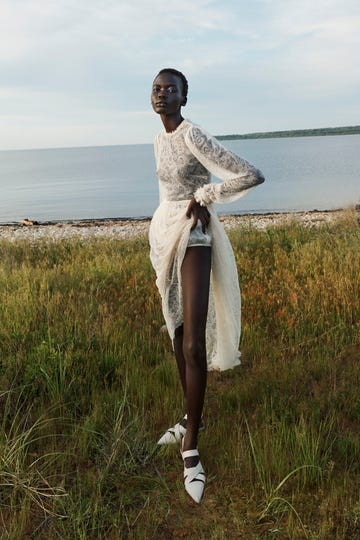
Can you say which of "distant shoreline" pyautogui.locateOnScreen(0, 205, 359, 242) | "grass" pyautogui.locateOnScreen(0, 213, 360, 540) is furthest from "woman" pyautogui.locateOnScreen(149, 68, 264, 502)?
"distant shoreline" pyautogui.locateOnScreen(0, 205, 359, 242)

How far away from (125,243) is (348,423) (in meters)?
7.93

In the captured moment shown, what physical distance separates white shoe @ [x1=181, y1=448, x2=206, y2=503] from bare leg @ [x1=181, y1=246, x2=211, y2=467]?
30 mm

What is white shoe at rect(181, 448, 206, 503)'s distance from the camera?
286cm

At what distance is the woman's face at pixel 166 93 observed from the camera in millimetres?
3189

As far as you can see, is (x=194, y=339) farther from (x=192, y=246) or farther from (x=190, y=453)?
(x=190, y=453)

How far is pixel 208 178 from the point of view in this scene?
3.35 m

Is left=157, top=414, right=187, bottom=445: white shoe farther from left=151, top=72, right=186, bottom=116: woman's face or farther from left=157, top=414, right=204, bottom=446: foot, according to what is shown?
left=151, top=72, right=186, bottom=116: woman's face

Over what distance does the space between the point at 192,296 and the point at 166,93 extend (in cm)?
123

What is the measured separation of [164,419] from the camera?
3602 mm

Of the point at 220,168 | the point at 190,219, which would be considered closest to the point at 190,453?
the point at 190,219

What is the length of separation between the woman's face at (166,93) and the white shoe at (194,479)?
2.03 metres

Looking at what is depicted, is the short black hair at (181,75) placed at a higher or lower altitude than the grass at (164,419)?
higher

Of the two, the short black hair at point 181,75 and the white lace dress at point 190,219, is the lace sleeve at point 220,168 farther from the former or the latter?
the short black hair at point 181,75

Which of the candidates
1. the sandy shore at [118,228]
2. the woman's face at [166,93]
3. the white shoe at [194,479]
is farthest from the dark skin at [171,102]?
the sandy shore at [118,228]
